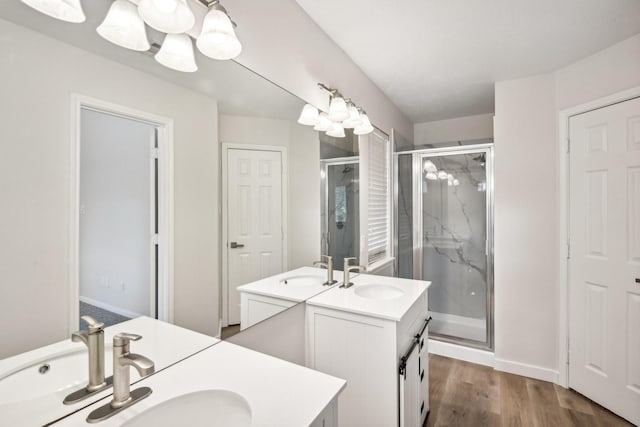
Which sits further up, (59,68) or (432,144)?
(432,144)

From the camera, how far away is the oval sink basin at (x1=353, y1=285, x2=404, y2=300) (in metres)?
1.95

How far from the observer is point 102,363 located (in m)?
0.77

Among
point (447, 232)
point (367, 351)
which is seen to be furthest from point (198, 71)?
point (447, 232)

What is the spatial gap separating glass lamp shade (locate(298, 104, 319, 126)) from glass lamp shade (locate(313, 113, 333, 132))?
3cm

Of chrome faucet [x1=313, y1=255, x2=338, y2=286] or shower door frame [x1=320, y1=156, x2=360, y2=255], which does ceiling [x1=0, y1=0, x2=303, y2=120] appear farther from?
chrome faucet [x1=313, y1=255, x2=338, y2=286]

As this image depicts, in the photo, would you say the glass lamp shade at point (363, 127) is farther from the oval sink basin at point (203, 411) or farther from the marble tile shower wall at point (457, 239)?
the oval sink basin at point (203, 411)

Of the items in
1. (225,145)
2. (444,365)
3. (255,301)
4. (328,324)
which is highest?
(225,145)

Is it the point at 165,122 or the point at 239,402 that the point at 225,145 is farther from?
the point at 239,402

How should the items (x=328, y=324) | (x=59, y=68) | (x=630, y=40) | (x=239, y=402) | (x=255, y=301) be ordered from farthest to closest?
(x=630, y=40), (x=328, y=324), (x=255, y=301), (x=239, y=402), (x=59, y=68)

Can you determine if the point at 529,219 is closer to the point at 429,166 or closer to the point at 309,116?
the point at 429,166

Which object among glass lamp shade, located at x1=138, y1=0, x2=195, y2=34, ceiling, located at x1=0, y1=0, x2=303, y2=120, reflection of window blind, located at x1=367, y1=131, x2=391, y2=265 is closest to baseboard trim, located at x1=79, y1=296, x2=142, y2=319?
ceiling, located at x1=0, y1=0, x2=303, y2=120

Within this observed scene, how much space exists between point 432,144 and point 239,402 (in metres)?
3.62

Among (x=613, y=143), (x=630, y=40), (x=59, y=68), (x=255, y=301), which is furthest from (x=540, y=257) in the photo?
(x=59, y=68)

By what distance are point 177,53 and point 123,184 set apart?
1.56 ft
